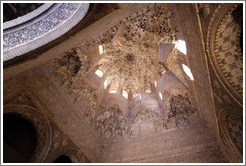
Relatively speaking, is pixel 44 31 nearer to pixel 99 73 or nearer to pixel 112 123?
pixel 99 73

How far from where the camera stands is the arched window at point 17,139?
515cm

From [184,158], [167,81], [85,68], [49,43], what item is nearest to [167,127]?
[184,158]

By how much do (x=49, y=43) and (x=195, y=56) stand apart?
3.98m

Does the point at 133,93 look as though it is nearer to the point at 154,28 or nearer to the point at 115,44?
the point at 115,44

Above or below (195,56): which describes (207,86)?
below

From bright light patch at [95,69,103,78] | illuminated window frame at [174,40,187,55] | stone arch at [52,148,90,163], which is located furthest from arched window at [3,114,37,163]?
illuminated window frame at [174,40,187,55]

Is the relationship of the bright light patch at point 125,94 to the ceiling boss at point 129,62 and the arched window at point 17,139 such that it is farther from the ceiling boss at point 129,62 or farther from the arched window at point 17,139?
the arched window at point 17,139

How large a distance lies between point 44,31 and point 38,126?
3490 millimetres

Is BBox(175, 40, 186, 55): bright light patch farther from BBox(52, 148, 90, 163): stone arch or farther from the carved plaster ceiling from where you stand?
BBox(52, 148, 90, 163): stone arch

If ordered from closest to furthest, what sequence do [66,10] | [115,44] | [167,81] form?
[66,10] → [167,81] → [115,44]

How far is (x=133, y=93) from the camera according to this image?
10055mm

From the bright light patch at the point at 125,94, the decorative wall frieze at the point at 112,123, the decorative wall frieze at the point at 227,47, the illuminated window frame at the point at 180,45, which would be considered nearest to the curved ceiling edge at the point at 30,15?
the illuminated window frame at the point at 180,45

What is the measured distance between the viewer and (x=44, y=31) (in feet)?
14.0

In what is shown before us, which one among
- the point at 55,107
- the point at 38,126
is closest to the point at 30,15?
the point at 55,107
